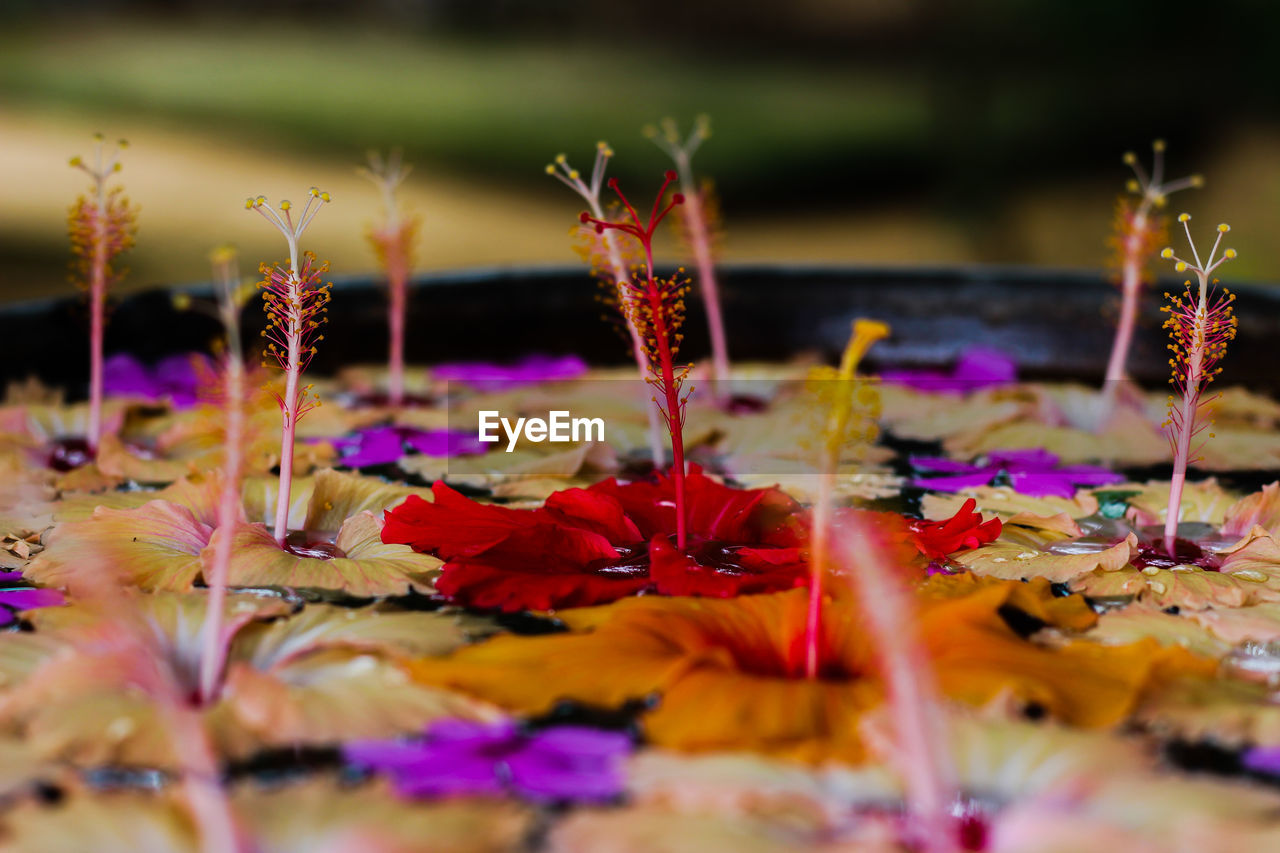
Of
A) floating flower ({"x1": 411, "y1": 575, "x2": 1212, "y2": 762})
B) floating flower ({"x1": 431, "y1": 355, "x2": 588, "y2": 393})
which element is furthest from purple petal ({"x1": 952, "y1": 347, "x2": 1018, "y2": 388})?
floating flower ({"x1": 411, "y1": 575, "x2": 1212, "y2": 762})

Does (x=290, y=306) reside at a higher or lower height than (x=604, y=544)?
A: higher

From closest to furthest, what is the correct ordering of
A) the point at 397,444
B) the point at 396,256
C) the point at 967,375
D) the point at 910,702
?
1. the point at 910,702
2. the point at 397,444
3. the point at 396,256
4. the point at 967,375

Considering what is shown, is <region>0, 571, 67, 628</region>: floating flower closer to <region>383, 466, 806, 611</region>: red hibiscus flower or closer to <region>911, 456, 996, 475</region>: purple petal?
<region>383, 466, 806, 611</region>: red hibiscus flower

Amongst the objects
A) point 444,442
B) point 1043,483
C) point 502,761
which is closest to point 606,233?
point 444,442

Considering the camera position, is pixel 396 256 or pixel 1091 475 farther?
pixel 396 256

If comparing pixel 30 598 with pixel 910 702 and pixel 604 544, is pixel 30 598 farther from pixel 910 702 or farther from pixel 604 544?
pixel 910 702

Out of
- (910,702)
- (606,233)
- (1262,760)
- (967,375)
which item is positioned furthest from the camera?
(967,375)
